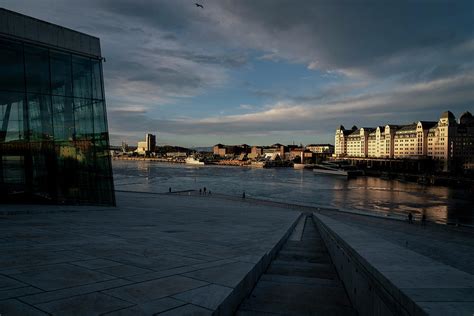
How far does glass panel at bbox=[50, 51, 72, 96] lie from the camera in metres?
17.9

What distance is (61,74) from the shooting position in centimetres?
1827

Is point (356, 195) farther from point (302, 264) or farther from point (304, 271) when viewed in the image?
point (304, 271)

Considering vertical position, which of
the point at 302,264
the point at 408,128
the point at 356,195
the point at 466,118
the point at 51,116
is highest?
the point at 466,118

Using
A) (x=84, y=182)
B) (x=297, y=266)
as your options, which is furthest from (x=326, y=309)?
(x=84, y=182)

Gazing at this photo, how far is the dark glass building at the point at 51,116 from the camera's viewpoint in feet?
53.3

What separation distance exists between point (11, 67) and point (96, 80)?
189 inches

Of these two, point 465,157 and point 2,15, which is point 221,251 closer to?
point 2,15

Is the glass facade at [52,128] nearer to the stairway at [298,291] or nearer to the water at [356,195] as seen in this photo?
the stairway at [298,291]

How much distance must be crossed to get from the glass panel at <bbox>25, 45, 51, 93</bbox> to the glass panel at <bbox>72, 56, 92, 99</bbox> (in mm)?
1576

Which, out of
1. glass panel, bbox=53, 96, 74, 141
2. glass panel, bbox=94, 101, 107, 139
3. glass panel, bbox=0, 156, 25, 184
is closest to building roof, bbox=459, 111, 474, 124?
glass panel, bbox=94, 101, 107, 139

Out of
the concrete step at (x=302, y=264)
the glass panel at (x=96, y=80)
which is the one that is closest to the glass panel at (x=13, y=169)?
the glass panel at (x=96, y=80)

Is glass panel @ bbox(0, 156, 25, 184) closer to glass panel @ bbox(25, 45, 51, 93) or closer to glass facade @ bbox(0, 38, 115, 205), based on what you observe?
glass facade @ bbox(0, 38, 115, 205)

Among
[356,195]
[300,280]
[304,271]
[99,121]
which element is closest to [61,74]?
[99,121]

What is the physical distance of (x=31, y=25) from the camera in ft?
55.3
